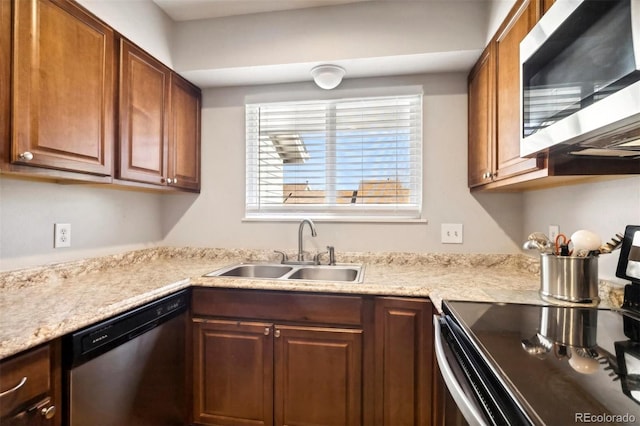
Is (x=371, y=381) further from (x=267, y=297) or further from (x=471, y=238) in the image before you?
(x=471, y=238)

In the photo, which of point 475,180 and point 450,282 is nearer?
point 450,282

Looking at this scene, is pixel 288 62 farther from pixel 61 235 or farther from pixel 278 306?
pixel 61 235

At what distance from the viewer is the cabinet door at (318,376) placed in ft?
4.85

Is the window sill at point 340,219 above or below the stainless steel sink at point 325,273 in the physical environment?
above

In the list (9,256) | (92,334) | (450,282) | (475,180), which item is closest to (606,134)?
(450,282)

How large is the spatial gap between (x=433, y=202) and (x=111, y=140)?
1831 mm

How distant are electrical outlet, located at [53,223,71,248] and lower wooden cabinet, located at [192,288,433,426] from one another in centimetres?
69

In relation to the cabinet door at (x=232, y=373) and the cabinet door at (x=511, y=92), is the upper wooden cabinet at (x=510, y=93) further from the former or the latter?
the cabinet door at (x=232, y=373)

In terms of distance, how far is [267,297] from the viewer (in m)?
1.54

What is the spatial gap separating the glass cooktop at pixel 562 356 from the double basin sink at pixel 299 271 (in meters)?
0.81

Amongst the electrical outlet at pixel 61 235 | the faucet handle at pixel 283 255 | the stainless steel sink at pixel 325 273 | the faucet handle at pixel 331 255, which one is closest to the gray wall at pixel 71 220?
the electrical outlet at pixel 61 235

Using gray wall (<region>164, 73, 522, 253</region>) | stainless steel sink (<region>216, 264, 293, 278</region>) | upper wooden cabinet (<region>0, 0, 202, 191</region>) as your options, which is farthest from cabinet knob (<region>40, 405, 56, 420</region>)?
gray wall (<region>164, 73, 522, 253</region>)

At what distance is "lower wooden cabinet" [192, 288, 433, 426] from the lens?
143 centimetres

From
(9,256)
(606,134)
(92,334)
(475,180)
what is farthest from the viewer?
(475,180)
